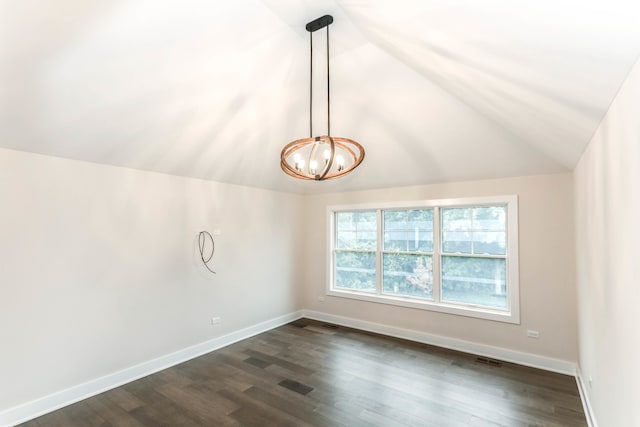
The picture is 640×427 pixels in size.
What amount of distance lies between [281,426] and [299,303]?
3.33 meters

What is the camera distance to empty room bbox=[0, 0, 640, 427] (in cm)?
176

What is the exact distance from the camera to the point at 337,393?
10.7 feet

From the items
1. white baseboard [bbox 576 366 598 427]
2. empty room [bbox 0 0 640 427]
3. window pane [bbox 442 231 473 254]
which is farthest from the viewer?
window pane [bbox 442 231 473 254]

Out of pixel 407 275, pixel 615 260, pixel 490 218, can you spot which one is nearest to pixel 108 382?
pixel 407 275

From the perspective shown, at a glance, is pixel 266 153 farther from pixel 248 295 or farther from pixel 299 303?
pixel 299 303

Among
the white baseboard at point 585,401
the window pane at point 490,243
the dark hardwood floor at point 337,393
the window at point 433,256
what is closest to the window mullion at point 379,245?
the window at point 433,256

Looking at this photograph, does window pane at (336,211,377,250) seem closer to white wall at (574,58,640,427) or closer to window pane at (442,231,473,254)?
window pane at (442,231,473,254)

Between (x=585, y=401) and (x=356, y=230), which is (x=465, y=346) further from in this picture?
(x=356, y=230)

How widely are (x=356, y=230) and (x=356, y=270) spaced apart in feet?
2.42

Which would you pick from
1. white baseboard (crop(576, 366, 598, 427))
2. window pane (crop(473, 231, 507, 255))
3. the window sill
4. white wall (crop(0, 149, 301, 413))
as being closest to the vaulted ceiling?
white wall (crop(0, 149, 301, 413))

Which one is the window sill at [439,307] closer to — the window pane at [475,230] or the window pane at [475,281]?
the window pane at [475,281]

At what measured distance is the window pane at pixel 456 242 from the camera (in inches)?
179

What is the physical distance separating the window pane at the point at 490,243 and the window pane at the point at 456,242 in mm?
94

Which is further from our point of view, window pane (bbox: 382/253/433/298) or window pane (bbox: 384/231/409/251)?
window pane (bbox: 384/231/409/251)
